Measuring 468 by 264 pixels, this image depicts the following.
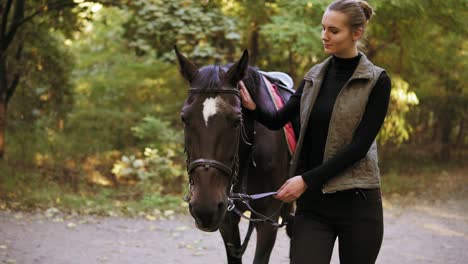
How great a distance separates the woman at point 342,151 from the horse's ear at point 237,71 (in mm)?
365

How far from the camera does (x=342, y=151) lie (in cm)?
252

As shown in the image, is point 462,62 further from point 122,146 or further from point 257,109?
point 257,109

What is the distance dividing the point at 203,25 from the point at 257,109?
6.91 metres

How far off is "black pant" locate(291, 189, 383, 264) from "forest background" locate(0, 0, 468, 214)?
5.67 metres

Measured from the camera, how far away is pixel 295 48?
342 inches

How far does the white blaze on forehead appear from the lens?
2.64 meters

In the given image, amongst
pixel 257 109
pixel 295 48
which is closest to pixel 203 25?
pixel 295 48

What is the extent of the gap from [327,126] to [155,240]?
5509 millimetres

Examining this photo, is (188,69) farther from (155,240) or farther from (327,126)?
(155,240)

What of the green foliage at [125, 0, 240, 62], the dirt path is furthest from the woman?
the green foliage at [125, 0, 240, 62]

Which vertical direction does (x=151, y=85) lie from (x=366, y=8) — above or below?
below

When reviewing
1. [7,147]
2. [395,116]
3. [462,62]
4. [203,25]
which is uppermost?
[203,25]

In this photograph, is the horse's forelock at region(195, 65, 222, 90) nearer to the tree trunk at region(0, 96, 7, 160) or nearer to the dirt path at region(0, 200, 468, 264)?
the dirt path at region(0, 200, 468, 264)

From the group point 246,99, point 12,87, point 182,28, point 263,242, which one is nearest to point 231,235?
point 263,242
